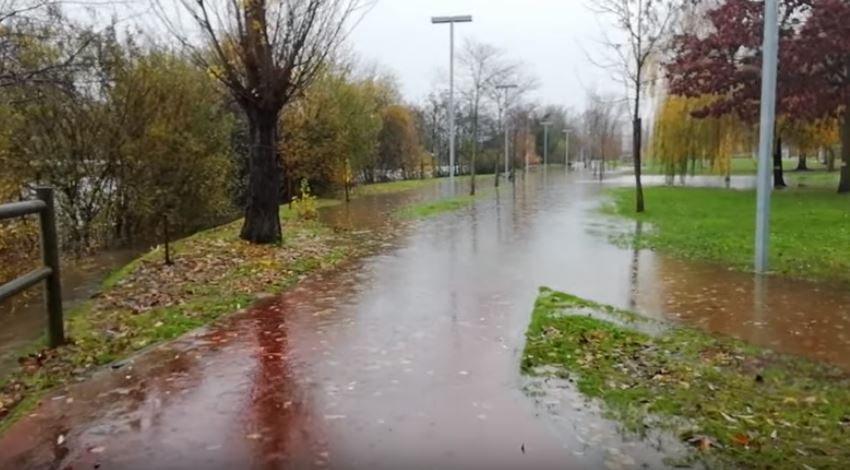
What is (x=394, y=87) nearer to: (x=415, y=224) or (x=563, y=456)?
(x=415, y=224)

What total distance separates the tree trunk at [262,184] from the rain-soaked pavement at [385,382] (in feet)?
9.45

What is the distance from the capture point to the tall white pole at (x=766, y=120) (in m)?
9.39

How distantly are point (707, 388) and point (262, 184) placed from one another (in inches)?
350

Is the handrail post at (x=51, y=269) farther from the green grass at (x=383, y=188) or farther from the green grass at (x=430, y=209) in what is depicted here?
the green grass at (x=383, y=188)

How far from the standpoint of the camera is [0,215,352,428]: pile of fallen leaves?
5145mm

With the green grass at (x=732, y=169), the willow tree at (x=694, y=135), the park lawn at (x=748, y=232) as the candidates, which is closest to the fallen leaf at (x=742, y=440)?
the park lawn at (x=748, y=232)

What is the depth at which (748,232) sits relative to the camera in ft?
46.9

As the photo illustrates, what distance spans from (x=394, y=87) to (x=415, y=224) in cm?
2977

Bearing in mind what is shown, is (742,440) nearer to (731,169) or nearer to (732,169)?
(731,169)

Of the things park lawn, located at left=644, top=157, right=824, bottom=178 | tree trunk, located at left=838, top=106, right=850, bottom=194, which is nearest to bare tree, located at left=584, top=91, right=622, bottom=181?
park lawn, located at left=644, top=157, right=824, bottom=178

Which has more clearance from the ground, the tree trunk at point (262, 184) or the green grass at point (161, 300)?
the tree trunk at point (262, 184)

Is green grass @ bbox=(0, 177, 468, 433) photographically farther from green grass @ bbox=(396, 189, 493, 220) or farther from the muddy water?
green grass @ bbox=(396, 189, 493, 220)

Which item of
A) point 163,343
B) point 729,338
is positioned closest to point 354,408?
point 163,343

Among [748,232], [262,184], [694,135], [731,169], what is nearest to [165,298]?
[262,184]
